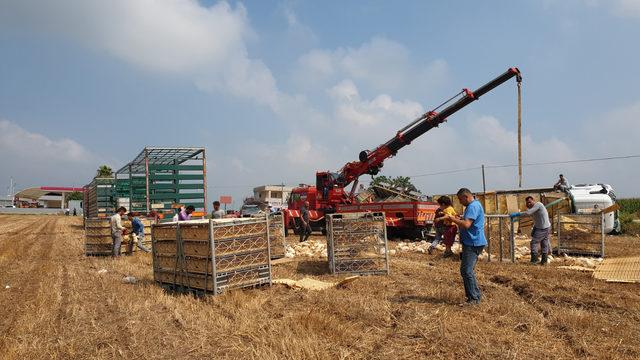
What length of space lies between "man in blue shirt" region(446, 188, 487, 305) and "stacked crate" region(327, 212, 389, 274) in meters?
3.02

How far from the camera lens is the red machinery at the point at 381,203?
1803cm

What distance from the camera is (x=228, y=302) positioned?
7.38m

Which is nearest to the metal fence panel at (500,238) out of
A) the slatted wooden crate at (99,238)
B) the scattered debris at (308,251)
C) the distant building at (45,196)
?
the scattered debris at (308,251)

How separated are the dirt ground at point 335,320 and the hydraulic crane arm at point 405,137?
9610 millimetres

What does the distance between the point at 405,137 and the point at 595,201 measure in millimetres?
8028

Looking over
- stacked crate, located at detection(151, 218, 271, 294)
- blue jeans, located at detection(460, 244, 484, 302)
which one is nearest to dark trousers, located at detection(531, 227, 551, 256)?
blue jeans, located at detection(460, 244, 484, 302)

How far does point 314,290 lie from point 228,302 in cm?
159

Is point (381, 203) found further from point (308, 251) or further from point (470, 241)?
A: point (470, 241)

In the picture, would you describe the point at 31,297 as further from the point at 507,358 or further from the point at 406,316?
the point at 507,358

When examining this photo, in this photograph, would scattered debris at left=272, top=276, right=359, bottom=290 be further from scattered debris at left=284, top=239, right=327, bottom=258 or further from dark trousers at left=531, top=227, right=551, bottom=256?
dark trousers at left=531, top=227, right=551, bottom=256

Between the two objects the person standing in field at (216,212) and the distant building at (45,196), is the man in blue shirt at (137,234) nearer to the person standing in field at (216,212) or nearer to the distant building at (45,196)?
the person standing in field at (216,212)

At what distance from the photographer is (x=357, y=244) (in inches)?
406

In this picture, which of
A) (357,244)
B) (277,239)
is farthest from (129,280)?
(357,244)

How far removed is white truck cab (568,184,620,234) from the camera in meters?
20.0
